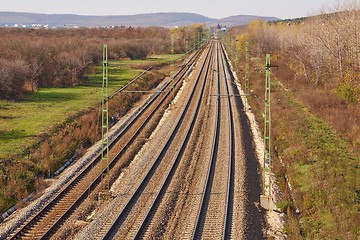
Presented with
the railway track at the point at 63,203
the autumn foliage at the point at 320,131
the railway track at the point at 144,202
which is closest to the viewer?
the railway track at the point at 144,202

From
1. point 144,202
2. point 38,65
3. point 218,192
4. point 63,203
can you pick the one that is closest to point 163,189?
point 144,202

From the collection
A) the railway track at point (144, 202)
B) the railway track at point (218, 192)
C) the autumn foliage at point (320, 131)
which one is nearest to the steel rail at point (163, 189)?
the railway track at point (144, 202)

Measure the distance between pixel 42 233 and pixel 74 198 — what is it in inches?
132

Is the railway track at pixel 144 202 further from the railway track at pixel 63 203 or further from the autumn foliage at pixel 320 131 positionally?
the autumn foliage at pixel 320 131

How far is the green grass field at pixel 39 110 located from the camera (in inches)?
1005

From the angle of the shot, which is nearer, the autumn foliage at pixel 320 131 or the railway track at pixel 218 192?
the railway track at pixel 218 192

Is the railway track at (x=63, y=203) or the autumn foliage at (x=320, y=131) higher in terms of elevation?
the autumn foliage at (x=320, y=131)

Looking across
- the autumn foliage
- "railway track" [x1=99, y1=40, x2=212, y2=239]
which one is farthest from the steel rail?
the autumn foliage

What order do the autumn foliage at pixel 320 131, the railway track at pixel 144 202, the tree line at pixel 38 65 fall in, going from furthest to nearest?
the tree line at pixel 38 65 → the autumn foliage at pixel 320 131 → the railway track at pixel 144 202

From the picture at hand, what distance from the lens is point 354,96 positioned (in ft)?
112

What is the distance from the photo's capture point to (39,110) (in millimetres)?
33969

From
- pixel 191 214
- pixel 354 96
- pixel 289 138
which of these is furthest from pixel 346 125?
pixel 191 214

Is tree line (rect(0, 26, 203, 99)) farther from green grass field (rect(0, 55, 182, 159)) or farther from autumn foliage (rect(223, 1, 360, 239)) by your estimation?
autumn foliage (rect(223, 1, 360, 239))

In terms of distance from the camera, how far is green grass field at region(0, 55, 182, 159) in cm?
2552
